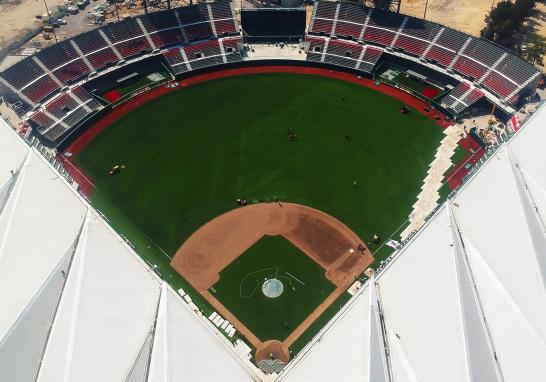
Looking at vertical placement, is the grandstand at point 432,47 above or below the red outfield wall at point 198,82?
above

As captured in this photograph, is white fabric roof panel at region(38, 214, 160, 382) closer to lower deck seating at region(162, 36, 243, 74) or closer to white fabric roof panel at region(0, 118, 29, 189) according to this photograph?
white fabric roof panel at region(0, 118, 29, 189)

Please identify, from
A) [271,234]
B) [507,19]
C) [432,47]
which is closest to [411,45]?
[432,47]

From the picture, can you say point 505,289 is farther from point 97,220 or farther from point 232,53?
point 232,53

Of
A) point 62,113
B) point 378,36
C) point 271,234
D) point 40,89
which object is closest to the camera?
point 271,234

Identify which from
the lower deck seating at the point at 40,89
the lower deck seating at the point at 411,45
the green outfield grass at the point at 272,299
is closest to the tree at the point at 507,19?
the lower deck seating at the point at 411,45

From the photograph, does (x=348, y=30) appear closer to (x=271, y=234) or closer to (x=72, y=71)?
(x=271, y=234)

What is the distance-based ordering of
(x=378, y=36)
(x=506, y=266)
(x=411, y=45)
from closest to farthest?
(x=506, y=266) → (x=411, y=45) → (x=378, y=36)

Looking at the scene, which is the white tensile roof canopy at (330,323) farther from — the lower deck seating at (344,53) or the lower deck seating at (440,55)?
the lower deck seating at (344,53)

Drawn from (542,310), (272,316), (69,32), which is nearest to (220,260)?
(272,316)
